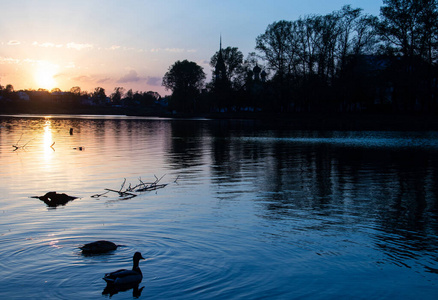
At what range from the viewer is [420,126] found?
66500 mm

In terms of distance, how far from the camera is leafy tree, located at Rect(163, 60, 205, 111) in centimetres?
14762

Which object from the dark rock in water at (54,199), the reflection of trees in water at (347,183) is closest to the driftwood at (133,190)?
the dark rock in water at (54,199)

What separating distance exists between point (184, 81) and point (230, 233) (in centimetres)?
13929

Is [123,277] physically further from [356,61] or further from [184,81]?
[184,81]

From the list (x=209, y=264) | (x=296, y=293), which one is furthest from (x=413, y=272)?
(x=209, y=264)

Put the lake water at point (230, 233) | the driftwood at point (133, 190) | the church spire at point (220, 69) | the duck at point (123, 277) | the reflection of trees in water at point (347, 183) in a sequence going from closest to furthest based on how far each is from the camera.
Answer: the duck at point (123, 277), the lake water at point (230, 233), the reflection of trees in water at point (347, 183), the driftwood at point (133, 190), the church spire at point (220, 69)

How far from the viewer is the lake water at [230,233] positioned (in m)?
8.43

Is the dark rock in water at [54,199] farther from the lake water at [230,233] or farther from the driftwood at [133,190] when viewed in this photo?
the driftwood at [133,190]

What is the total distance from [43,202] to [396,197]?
13.1 metres

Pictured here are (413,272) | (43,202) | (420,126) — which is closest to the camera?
Answer: (413,272)

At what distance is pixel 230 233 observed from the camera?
1170 cm

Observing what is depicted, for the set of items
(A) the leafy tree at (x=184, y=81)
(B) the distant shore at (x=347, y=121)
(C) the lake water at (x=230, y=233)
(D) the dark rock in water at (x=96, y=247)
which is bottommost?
(C) the lake water at (x=230, y=233)

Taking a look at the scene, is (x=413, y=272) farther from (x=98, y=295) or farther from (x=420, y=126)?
(x=420, y=126)

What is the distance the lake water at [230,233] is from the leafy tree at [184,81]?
4946 inches
